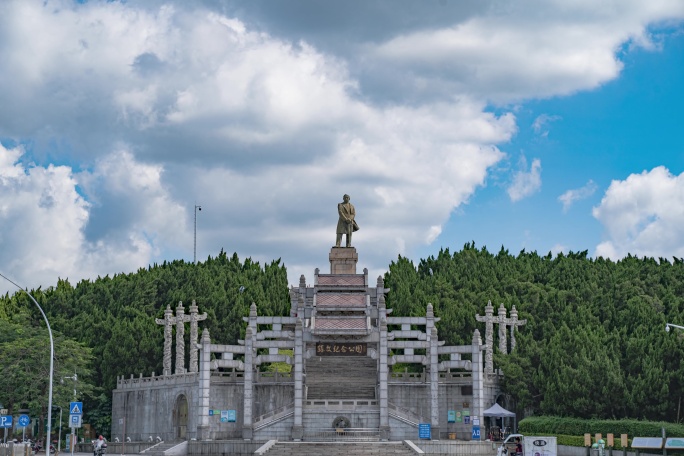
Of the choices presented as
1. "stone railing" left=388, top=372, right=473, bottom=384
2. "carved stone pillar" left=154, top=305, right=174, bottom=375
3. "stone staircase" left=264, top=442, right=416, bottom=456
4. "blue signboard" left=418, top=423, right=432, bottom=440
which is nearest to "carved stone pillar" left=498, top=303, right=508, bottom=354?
"stone railing" left=388, top=372, right=473, bottom=384

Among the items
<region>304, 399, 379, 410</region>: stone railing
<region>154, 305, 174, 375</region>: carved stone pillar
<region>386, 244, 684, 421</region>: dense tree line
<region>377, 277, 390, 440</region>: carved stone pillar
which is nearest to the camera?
<region>386, 244, 684, 421</region>: dense tree line

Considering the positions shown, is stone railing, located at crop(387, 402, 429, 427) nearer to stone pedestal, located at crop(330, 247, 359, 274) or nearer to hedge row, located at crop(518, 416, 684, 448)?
hedge row, located at crop(518, 416, 684, 448)

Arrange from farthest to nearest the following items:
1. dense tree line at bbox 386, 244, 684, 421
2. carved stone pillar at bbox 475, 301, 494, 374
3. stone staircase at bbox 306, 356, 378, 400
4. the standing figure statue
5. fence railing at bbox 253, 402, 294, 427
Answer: the standing figure statue, carved stone pillar at bbox 475, 301, 494, 374, stone staircase at bbox 306, 356, 378, 400, fence railing at bbox 253, 402, 294, 427, dense tree line at bbox 386, 244, 684, 421

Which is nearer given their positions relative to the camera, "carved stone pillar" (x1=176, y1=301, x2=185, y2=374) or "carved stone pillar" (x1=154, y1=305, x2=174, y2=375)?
"carved stone pillar" (x1=154, y1=305, x2=174, y2=375)

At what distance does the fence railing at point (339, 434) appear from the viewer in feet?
187

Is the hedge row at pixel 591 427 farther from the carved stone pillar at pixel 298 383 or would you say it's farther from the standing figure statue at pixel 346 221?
the standing figure statue at pixel 346 221

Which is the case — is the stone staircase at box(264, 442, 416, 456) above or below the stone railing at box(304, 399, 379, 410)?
below

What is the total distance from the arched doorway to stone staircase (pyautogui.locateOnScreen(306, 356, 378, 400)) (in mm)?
7730

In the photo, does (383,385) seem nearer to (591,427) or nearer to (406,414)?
(406,414)

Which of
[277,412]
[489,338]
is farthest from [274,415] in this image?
[489,338]

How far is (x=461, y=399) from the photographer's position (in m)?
62.4

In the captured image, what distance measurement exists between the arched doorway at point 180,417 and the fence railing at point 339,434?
8.89 m

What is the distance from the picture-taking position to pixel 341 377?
6575 cm

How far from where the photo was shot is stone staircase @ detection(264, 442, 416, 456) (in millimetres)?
50906
